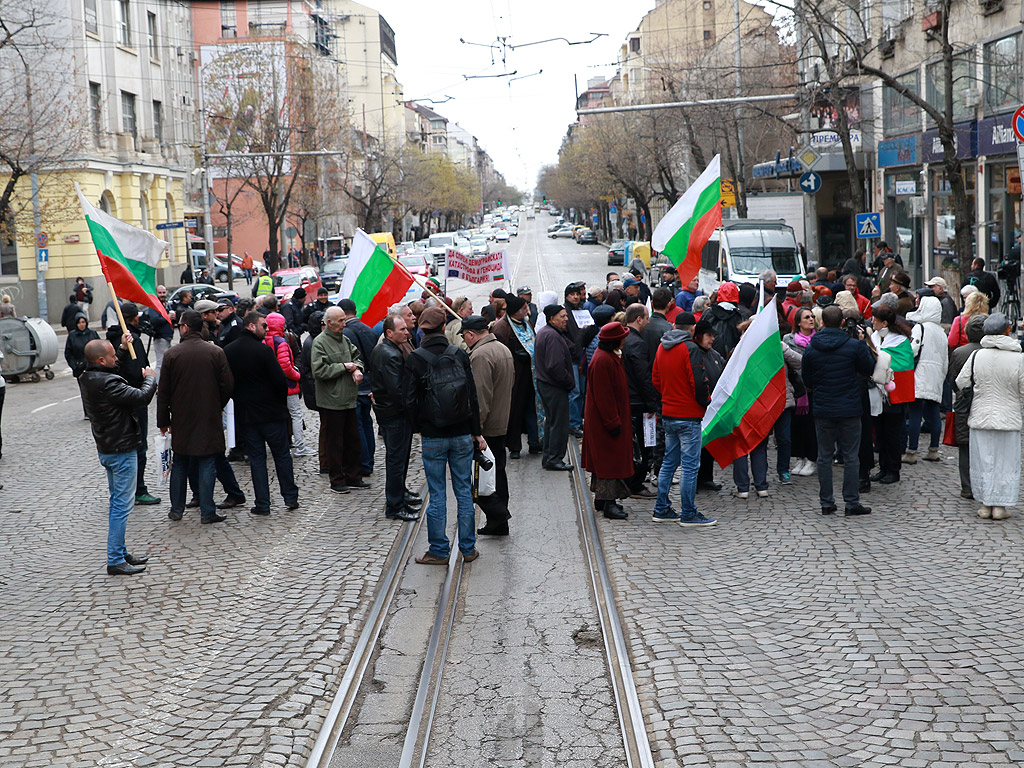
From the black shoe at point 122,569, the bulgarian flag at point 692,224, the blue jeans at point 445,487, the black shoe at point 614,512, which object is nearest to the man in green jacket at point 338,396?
the blue jeans at point 445,487

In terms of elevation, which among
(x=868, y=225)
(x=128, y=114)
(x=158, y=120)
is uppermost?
(x=158, y=120)

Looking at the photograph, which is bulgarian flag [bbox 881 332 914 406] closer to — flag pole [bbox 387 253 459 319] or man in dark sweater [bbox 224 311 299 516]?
flag pole [bbox 387 253 459 319]

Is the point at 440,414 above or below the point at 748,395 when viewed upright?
above

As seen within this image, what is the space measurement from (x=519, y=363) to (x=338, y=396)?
7.68 feet

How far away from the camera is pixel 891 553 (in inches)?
343

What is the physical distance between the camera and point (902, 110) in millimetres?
33031

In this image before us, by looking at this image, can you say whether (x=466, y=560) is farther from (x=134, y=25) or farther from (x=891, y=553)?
(x=134, y=25)

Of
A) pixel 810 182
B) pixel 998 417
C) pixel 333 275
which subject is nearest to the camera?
pixel 998 417

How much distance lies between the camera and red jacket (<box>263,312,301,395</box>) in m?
12.4

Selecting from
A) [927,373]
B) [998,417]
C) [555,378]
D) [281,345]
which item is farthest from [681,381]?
[281,345]

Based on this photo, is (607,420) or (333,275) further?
(333,275)

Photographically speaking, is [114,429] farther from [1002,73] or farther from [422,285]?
[1002,73]

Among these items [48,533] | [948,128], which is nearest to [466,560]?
[48,533]

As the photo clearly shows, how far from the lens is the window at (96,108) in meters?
40.2
